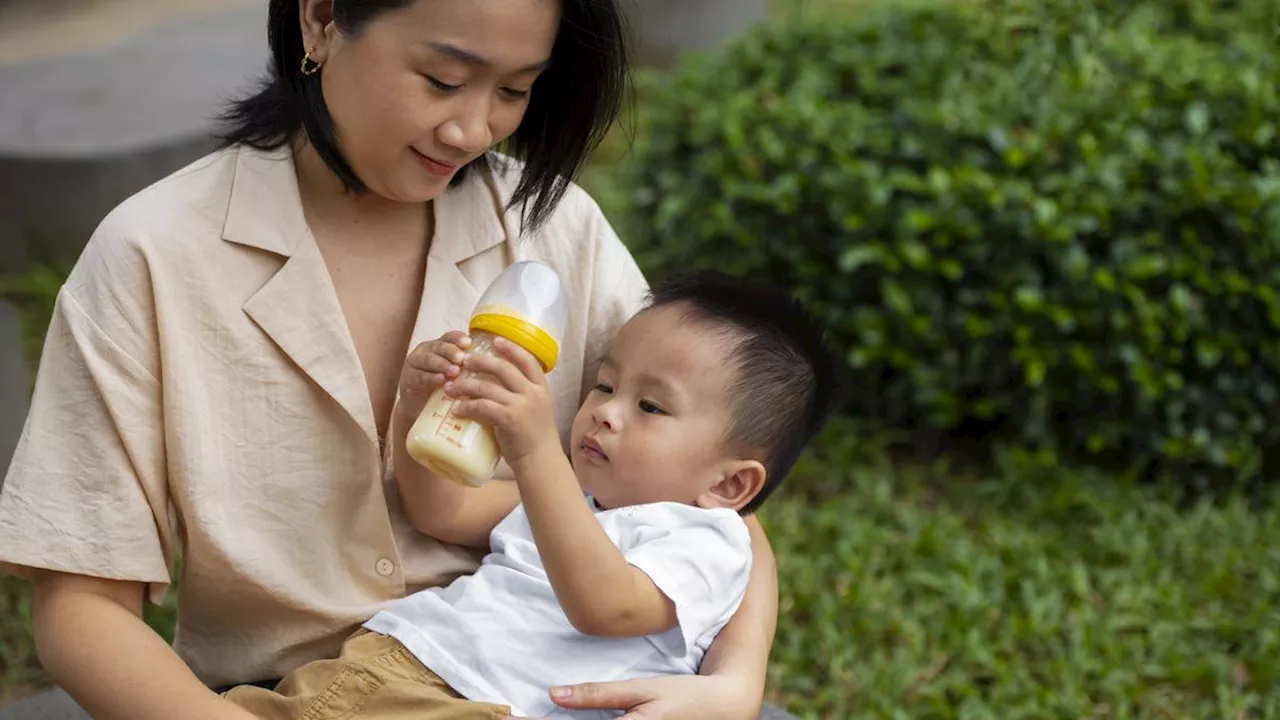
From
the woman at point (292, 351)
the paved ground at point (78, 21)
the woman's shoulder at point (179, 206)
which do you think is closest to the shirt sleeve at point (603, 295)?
the woman at point (292, 351)

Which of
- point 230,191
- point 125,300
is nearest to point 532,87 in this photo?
point 230,191

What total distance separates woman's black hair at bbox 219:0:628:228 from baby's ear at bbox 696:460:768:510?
1.68 ft

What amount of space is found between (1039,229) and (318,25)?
286 cm

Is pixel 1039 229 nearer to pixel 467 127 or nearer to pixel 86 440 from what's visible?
pixel 467 127

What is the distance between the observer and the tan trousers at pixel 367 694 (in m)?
2.07

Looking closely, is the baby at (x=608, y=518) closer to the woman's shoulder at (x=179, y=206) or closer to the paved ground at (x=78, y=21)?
the woman's shoulder at (x=179, y=206)

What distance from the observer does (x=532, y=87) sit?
2295 mm

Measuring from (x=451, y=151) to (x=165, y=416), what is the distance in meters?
0.53

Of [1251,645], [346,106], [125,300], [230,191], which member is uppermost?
[346,106]

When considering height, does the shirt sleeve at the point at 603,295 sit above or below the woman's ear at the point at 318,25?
below

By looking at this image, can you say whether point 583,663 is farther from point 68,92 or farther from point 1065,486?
point 68,92

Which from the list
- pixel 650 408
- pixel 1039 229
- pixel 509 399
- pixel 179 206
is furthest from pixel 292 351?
pixel 1039 229

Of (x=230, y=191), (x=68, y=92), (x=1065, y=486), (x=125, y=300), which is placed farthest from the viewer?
(x=68, y=92)

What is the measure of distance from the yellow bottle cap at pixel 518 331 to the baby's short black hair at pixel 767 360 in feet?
1.55
